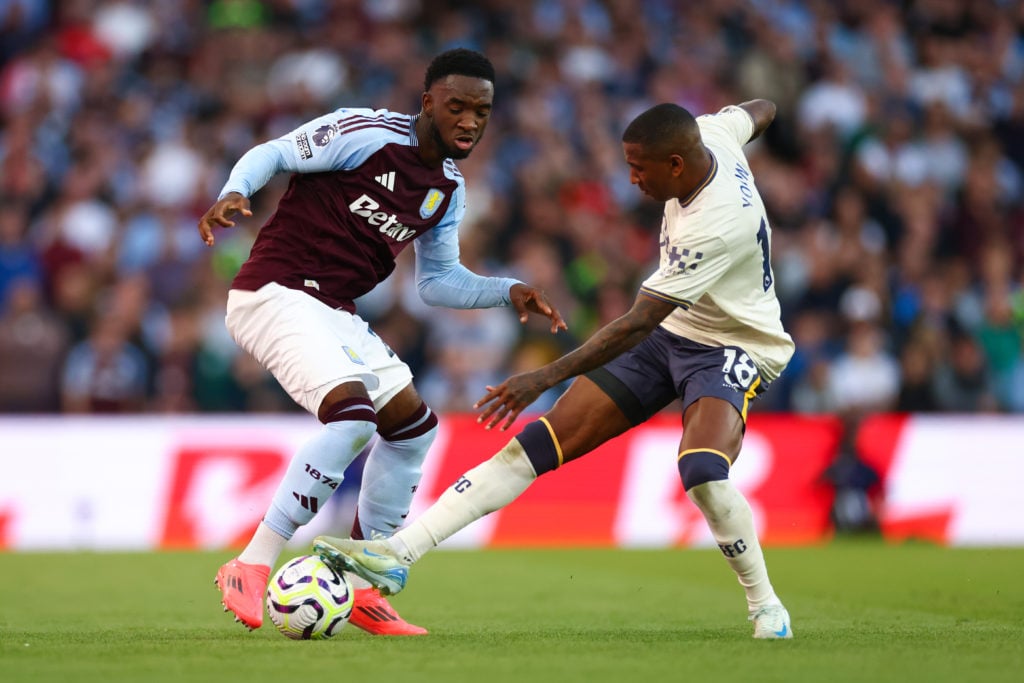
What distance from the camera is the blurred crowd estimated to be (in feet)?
46.8

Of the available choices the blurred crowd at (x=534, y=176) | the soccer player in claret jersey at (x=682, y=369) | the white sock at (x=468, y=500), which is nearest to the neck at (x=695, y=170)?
the soccer player in claret jersey at (x=682, y=369)

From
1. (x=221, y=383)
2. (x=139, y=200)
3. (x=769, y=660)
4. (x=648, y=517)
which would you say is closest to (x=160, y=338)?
(x=221, y=383)

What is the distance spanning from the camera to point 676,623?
753cm

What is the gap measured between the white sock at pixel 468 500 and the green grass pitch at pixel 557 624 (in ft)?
1.46

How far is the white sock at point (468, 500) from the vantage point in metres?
6.77

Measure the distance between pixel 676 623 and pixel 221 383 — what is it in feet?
24.7

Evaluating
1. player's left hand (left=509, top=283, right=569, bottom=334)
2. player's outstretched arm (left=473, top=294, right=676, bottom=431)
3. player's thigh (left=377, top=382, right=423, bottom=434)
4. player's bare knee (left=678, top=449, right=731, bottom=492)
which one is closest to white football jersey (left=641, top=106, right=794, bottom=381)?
player's outstretched arm (left=473, top=294, right=676, bottom=431)

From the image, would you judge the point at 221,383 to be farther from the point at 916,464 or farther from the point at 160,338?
the point at 916,464

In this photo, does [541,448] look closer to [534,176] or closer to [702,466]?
[702,466]

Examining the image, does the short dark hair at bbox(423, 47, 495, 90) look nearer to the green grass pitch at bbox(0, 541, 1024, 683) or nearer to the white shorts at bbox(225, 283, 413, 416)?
the white shorts at bbox(225, 283, 413, 416)

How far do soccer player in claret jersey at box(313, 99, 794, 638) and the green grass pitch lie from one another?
421 millimetres

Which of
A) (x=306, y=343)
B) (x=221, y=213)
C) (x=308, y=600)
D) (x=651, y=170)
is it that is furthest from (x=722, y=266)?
(x=308, y=600)

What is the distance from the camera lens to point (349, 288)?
23.6 feet

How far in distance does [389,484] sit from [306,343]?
0.99 meters
